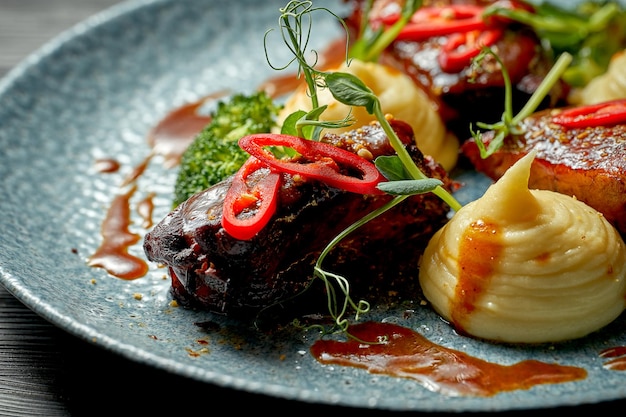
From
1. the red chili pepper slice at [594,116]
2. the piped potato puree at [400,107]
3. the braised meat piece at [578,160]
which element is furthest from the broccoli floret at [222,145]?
the red chili pepper slice at [594,116]

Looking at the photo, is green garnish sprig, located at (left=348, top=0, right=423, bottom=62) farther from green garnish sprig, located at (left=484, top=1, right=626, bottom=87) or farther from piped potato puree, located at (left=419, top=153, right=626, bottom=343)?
piped potato puree, located at (left=419, top=153, right=626, bottom=343)

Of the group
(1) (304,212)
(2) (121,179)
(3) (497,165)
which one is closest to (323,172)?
(1) (304,212)

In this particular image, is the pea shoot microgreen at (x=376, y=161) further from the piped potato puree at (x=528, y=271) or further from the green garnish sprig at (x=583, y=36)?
the green garnish sprig at (x=583, y=36)

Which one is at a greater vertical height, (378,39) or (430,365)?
(378,39)

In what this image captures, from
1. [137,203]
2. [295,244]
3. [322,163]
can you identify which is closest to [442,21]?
[322,163]

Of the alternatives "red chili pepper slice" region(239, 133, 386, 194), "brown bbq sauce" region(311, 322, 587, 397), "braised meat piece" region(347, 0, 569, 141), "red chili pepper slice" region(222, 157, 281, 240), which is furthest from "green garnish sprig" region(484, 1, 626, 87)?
"brown bbq sauce" region(311, 322, 587, 397)

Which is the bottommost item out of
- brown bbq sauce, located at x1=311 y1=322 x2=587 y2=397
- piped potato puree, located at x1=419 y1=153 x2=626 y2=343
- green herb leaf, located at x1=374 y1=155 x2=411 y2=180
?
brown bbq sauce, located at x1=311 y1=322 x2=587 y2=397

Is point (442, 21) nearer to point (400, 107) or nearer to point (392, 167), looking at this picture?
point (400, 107)
